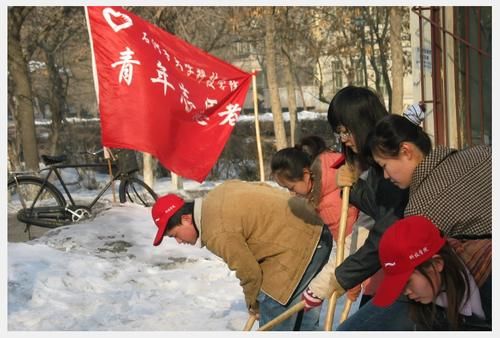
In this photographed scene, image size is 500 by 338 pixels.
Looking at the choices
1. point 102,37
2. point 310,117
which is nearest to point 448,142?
point 102,37

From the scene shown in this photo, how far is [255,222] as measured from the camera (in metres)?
3.86

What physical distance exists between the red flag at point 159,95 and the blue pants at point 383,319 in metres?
4.48

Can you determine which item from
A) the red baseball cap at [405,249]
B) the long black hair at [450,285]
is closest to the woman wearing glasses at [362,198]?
the long black hair at [450,285]

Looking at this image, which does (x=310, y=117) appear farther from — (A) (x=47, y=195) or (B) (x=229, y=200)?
(B) (x=229, y=200)

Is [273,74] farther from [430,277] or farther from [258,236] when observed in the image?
[430,277]

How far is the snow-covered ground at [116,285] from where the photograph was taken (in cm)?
576

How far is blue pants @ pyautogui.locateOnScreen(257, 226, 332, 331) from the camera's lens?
3.96 meters

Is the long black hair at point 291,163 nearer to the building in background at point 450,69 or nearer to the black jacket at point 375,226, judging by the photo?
the black jacket at point 375,226

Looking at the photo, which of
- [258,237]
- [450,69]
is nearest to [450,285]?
[258,237]

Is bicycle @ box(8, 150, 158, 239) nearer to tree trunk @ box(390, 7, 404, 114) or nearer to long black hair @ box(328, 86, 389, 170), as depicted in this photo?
tree trunk @ box(390, 7, 404, 114)

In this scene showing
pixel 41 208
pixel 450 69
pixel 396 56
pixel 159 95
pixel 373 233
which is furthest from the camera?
pixel 396 56

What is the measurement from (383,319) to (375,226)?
0.42m

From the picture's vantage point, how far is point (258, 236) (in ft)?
12.8

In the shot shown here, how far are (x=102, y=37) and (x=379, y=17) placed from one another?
11.7 metres
